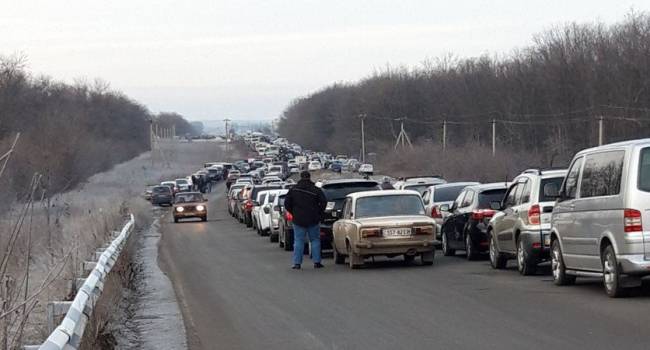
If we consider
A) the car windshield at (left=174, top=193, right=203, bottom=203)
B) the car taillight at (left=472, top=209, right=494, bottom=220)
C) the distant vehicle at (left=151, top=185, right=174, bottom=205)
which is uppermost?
the car taillight at (left=472, top=209, right=494, bottom=220)

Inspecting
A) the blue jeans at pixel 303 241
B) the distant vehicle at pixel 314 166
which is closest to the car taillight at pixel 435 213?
the blue jeans at pixel 303 241

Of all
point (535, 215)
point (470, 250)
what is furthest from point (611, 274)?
point (470, 250)

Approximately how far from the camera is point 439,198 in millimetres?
28969

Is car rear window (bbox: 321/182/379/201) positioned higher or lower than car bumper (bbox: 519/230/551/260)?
higher

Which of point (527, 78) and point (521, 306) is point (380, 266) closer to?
point (521, 306)

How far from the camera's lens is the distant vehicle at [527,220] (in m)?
18.8

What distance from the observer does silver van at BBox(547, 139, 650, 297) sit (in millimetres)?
13969

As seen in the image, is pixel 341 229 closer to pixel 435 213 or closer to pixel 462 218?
pixel 462 218

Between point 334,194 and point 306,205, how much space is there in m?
4.77

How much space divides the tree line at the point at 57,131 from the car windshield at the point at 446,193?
8926 millimetres

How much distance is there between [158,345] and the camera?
A: 1274cm

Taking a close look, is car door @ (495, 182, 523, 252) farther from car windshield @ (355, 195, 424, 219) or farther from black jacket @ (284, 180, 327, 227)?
black jacket @ (284, 180, 327, 227)

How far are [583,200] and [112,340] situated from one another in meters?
6.76

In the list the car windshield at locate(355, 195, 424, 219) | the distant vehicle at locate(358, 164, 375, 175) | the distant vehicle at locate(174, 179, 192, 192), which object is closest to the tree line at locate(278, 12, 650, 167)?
the distant vehicle at locate(358, 164, 375, 175)
